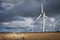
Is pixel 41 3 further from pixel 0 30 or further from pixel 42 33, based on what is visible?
pixel 0 30

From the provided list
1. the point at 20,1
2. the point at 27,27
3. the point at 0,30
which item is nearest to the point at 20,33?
the point at 27,27

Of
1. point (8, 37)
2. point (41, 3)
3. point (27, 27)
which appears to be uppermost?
point (41, 3)

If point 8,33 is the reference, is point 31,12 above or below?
above

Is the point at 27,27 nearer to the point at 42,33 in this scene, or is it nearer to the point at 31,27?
the point at 31,27

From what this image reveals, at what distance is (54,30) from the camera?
5.26ft

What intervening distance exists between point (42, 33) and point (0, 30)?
55 cm

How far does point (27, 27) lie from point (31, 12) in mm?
213

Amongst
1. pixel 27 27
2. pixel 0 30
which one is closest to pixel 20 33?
pixel 27 27

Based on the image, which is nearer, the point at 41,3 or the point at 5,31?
the point at 5,31

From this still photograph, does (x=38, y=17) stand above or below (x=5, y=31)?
above

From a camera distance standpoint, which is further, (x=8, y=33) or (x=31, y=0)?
(x=31, y=0)

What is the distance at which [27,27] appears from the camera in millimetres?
1605

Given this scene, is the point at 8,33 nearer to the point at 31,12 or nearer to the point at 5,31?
the point at 5,31

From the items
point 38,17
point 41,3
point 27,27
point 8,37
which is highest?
point 41,3
